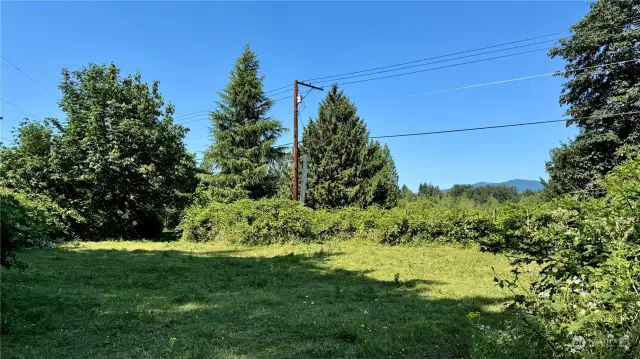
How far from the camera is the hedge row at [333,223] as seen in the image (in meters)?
14.1

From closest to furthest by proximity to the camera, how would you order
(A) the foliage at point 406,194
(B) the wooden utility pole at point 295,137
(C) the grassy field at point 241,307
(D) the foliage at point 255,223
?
(C) the grassy field at point 241,307
(D) the foliage at point 255,223
(B) the wooden utility pole at point 295,137
(A) the foliage at point 406,194

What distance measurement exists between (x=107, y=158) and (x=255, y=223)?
26.4ft

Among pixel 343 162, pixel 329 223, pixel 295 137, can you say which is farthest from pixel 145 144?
pixel 343 162

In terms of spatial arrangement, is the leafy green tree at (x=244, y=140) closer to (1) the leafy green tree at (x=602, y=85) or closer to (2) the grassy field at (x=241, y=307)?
(2) the grassy field at (x=241, y=307)

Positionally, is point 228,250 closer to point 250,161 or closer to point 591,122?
point 250,161

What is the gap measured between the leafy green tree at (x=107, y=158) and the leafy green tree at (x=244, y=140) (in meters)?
4.01

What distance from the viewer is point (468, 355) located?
3.85 meters

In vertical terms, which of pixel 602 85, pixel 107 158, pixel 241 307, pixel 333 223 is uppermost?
pixel 602 85

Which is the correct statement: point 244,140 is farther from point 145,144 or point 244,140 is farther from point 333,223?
point 333,223

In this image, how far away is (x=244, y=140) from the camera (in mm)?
24656

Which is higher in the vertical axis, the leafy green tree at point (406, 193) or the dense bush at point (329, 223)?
the leafy green tree at point (406, 193)

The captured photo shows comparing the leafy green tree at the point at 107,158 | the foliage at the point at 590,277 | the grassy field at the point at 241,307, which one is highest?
the leafy green tree at the point at 107,158

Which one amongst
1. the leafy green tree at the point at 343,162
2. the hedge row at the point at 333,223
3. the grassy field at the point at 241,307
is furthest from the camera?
the leafy green tree at the point at 343,162

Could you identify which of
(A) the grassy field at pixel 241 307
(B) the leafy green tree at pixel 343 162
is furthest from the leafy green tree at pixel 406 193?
(A) the grassy field at pixel 241 307
